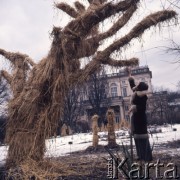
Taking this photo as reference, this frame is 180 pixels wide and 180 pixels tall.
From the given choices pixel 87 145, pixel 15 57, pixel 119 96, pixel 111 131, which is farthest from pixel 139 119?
pixel 119 96

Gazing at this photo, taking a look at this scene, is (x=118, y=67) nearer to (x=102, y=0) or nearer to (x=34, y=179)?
(x=102, y=0)

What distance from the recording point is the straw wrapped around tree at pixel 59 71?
562cm

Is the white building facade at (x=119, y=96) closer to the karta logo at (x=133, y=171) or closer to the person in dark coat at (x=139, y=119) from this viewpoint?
the person in dark coat at (x=139, y=119)

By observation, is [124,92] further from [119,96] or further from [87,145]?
[87,145]

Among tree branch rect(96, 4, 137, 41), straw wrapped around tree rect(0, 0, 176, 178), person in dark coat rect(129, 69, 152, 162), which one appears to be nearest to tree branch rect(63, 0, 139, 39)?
straw wrapped around tree rect(0, 0, 176, 178)

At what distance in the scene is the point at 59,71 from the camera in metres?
5.84

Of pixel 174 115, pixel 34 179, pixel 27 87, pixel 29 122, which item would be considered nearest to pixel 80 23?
pixel 27 87

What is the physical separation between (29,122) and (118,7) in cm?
281

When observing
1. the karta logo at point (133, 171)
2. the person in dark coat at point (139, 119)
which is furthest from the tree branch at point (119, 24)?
the karta logo at point (133, 171)

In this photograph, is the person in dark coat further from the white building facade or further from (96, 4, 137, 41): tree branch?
the white building facade

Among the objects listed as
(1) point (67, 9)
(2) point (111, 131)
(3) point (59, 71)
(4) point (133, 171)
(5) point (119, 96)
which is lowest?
(4) point (133, 171)

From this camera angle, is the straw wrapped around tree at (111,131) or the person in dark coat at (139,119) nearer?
the person in dark coat at (139,119)

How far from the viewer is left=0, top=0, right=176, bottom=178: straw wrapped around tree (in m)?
5.62

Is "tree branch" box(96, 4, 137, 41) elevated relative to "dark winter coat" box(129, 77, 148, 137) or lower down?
elevated
